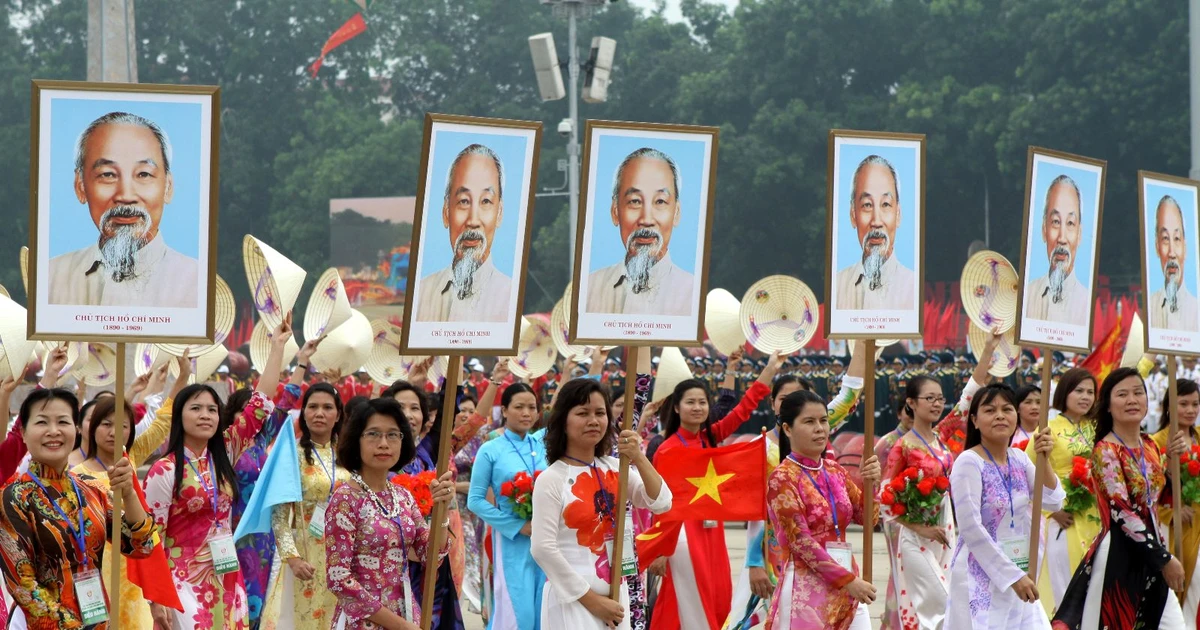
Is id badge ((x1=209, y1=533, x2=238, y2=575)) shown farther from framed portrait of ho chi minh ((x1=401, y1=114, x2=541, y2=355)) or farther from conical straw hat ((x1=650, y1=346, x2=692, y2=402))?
conical straw hat ((x1=650, y1=346, x2=692, y2=402))

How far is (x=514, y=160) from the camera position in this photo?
19.7ft

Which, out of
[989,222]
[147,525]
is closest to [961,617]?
[147,525]

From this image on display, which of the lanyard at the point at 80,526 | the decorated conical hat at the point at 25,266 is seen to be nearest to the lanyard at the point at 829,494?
the lanyard at the point at 80,526

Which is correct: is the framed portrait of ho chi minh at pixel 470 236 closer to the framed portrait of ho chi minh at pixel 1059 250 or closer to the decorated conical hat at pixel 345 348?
the framed portrait of ho chi minh at pixel 1059 250

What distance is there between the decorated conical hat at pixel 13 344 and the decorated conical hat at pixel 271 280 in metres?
1.14

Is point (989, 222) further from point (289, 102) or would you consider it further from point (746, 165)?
point (289, 102)

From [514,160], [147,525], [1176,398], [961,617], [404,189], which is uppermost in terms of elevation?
[404,189]

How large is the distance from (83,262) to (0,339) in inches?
114

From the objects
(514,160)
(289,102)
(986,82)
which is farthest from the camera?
(289,102)

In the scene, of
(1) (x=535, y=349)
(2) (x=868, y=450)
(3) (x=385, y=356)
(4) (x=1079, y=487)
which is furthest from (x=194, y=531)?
(1) (x=535, y=349)

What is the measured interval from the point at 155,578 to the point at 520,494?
1.67 meters

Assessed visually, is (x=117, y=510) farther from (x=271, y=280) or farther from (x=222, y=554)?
(x=271, y=280)

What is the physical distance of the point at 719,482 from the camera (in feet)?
25.7

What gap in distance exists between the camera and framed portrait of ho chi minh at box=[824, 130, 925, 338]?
22.1ft
